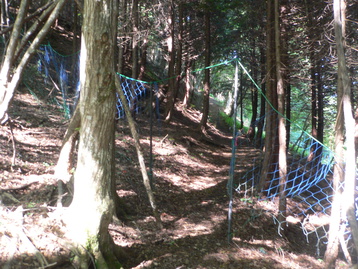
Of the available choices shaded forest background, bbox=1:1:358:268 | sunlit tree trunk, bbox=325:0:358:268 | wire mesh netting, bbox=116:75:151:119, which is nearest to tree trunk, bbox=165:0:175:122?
shaded forest background, bbox=1:1:358:268

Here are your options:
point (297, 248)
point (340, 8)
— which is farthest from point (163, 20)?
point (297, 248)

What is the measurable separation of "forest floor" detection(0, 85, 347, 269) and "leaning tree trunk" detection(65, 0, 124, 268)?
29cm

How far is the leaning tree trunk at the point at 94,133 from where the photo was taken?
2.79m

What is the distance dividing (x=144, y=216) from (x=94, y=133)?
241cm

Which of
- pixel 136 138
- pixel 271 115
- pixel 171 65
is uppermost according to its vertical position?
pixel 171 65

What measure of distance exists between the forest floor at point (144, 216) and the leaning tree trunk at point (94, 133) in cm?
29

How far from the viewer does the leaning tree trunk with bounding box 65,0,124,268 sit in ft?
9.16

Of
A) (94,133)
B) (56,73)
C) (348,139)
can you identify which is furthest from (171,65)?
(94,133)

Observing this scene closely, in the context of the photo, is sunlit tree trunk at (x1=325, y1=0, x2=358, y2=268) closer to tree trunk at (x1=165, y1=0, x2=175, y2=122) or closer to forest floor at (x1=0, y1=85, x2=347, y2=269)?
forest floor at (x1=0, y1=85, x2=347, y2=269)

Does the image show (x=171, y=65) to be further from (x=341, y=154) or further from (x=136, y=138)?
(x=136, y=138)

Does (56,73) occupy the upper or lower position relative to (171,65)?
lower

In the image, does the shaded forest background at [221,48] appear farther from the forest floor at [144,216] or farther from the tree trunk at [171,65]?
the forest floor at [144,216]

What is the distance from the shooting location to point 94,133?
9.48ft

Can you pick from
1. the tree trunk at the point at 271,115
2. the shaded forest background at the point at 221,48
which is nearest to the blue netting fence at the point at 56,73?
the shaded forest background at the point at 221,48
